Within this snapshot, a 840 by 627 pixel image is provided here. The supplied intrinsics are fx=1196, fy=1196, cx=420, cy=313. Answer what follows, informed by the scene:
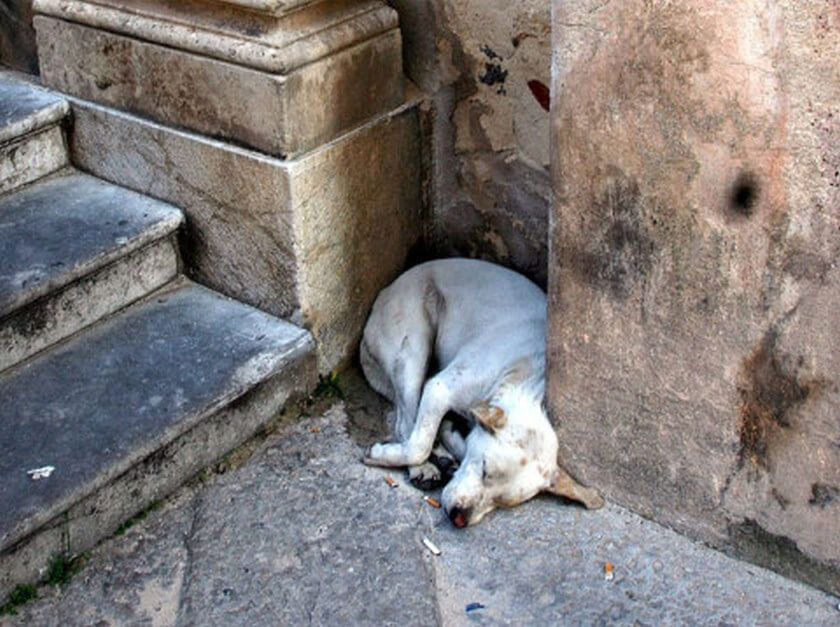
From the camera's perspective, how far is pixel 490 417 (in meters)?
3.43

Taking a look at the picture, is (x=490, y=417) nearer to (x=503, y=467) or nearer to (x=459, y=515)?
(x=503, y=467)

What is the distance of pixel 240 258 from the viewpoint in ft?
13.1

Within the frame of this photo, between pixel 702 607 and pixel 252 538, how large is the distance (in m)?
1.27

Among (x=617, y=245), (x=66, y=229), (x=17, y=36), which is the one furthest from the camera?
(x=17, y=36)

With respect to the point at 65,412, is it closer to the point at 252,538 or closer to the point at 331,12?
the point at 252,538

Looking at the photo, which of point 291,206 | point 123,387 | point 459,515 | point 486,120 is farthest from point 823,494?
point 123,387

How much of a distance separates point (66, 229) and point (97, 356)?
469 millimetres

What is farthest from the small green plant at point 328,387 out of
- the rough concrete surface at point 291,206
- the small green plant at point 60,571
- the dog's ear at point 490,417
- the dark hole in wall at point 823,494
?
the dark hole in wall at point 823,494

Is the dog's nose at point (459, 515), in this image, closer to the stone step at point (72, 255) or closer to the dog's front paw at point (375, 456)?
the dog's front paw at point (375, 456)

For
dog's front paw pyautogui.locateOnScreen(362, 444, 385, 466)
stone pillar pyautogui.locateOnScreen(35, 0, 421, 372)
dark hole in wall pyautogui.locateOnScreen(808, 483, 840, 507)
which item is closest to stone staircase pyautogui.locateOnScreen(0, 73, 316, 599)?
stone pillar pyautogui.locateOnScreen(35, 0, 421, 372)

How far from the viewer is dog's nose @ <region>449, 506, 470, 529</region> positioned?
134 inches

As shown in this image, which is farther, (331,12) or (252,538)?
(331,12)

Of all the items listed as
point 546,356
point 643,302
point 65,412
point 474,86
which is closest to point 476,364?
point 546,356

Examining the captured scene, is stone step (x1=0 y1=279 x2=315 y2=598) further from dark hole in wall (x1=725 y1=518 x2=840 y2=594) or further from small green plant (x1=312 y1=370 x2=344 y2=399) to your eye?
dark hole in wall (x1=725 y1=518 x2=840 y2=594)
